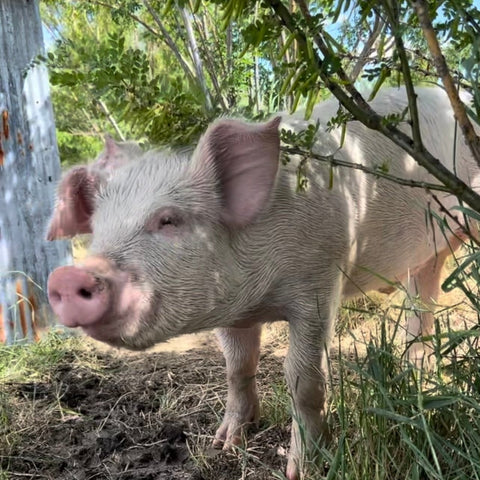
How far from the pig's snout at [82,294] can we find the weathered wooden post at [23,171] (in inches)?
83.7

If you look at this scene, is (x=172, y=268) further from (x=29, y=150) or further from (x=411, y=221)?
(x=29, y=150)

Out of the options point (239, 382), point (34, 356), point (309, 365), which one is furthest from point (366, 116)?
point (34, 356)

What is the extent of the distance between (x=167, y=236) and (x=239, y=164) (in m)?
0.27

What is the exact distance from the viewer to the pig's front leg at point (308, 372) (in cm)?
177

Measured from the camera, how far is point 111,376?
286cm

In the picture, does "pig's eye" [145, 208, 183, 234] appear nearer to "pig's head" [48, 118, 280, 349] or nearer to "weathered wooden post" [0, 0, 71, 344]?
"pig's head" [48, 118, 280, 349]

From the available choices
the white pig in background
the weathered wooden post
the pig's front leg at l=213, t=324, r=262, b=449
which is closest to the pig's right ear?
the white pig in background

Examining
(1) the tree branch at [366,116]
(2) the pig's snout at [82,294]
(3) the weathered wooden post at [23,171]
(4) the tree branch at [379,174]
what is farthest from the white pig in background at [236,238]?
(3) the weathered wooden post at [23,171]

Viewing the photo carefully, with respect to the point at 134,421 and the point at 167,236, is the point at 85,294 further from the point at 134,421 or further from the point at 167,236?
the point at 134,421

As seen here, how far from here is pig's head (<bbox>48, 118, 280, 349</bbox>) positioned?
134 cm

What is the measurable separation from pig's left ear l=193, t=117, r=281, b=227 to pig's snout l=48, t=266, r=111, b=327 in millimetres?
391

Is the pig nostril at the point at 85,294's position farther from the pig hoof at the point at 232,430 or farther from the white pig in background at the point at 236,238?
the pig hoof at the point at 232,430

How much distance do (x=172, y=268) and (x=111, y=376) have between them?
61.8 inches

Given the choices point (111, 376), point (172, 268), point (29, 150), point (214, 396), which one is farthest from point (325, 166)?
point (29, 150)
